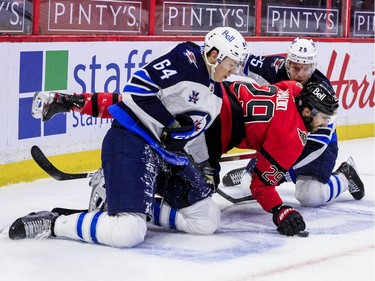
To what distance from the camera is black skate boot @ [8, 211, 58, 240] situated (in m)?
3.73

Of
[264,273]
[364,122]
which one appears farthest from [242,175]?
[364,122]

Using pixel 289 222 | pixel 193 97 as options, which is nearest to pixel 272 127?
pixel 289 222

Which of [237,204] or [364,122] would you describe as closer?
[237,204]

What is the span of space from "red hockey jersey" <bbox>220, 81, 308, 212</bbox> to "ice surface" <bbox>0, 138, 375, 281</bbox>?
0.65 feet

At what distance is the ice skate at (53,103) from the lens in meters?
3.96

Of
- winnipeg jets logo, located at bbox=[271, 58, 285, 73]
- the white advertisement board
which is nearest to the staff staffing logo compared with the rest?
the white advertisement board

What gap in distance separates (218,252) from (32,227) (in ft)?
2.39

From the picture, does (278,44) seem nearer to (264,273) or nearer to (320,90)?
(320,90)

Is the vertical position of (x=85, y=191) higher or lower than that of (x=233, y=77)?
lower

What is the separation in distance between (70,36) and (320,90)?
1.67 m

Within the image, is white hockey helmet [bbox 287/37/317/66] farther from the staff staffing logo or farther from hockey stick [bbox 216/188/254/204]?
the staff staffing logo

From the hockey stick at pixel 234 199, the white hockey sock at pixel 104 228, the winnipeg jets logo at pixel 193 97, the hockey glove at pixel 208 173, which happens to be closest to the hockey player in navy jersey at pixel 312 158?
the hockey stick at pixel 234 199

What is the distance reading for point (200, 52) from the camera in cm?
386

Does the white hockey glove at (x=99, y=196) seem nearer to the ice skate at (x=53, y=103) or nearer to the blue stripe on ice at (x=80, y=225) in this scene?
the blue stripe on ice at (x=80, y=225)
